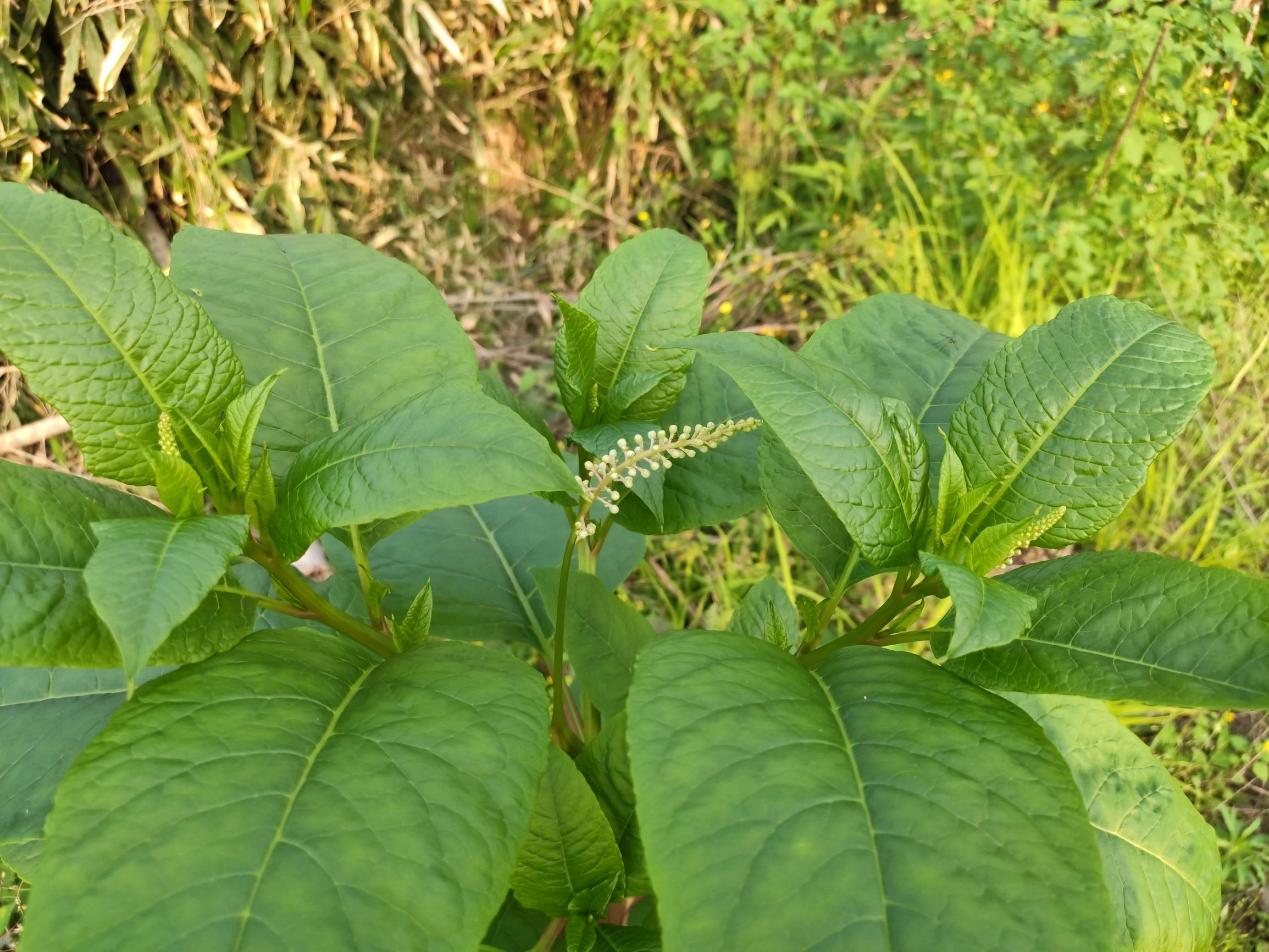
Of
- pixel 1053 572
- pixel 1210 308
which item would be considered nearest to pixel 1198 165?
pixel 1210 308

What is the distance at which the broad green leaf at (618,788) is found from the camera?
3.02 feet

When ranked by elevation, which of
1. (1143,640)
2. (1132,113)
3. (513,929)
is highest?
(1132,113)

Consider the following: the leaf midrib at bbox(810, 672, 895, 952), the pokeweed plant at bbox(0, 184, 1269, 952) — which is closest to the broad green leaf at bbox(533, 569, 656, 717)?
the pokeweed plant at bbox(0, 184, 1269, 952)

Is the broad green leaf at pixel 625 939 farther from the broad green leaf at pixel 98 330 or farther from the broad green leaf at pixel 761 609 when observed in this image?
the broad green leaf at pixel 98 330

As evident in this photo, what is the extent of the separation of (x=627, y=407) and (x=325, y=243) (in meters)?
0.48

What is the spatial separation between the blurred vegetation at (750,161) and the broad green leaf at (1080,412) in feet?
5.11

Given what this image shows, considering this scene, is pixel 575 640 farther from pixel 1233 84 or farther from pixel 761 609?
pixel 1233 84

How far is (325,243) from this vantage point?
115 centimetres

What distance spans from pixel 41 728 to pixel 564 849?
2.04 ft

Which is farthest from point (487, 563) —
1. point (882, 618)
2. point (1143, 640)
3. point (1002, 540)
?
point (1143, 640)

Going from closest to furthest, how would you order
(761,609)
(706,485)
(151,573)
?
(151,573)
(706,485)
(761,609)

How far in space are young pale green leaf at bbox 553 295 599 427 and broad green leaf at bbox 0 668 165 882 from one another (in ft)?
2.07

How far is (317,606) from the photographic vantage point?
35.7 inches

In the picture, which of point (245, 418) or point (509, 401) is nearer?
point (245, 418)
